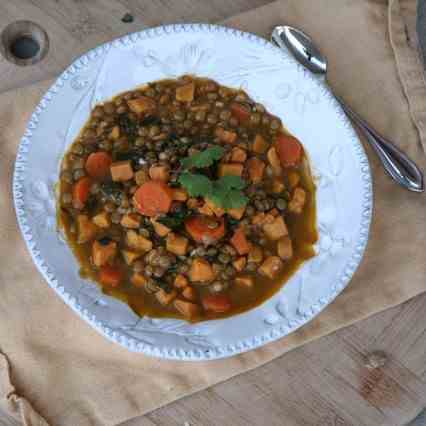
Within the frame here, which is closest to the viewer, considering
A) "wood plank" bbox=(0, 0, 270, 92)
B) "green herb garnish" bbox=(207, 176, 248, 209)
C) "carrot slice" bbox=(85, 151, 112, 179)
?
"green herb garnish" bbox=(207, 176, 248, 209)

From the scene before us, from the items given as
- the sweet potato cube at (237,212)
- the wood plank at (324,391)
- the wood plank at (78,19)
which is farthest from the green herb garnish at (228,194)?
the wood plank at (78,19)

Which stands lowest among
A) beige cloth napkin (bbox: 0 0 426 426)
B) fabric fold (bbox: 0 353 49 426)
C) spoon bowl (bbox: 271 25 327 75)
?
fabric fold (bbox: 0 353 49 426)

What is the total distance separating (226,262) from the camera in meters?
3.58

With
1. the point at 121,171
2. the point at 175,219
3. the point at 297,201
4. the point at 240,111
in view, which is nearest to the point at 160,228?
the point at 175,219

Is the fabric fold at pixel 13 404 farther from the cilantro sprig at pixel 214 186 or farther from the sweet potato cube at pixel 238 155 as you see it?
the sweet potato cube at pixel 238 155

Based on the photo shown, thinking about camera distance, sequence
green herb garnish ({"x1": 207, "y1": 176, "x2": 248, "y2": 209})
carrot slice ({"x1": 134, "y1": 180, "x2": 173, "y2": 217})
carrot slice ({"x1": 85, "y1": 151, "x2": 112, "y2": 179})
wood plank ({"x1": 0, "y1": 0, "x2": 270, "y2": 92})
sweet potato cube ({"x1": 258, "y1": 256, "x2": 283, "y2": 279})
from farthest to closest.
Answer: wood plank ({"x1": 0, "y1": 0, "x2": 270, "y2": 92}), carrot slice ({"x1": 85, "y1": 151, "x2": 112, "y2": 179}), sweet potato cube ({"x1": 258, "y1": 256, "x2": 283, "y2": 279}), carrot slice ({"x1": 134, "y1": 180, "x2": 173, "y2": 217}), green herb garnish ({"x1": 207, "y1": 176, "x2": 248, "y2": 209})

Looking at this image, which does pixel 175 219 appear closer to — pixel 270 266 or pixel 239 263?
pixel 239 263

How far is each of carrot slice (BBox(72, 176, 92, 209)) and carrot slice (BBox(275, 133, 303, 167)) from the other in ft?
4.20

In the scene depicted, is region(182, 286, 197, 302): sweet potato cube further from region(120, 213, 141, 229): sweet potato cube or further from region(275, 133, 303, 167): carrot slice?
region(275, 133, 303, 167): carrot slice

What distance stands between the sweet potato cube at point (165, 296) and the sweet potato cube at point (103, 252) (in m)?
0.37

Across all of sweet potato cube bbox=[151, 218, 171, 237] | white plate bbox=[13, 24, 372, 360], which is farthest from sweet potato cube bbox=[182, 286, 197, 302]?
sweet potato cube bbox=[151, 218, 171, 237]

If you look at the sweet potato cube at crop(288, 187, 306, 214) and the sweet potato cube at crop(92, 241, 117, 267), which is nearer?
the sweet potato cube at crop(92, 241, 117, 267)

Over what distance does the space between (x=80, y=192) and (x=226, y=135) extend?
3.31ft

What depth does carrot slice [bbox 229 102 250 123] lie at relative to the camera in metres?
3.95
